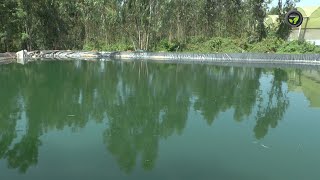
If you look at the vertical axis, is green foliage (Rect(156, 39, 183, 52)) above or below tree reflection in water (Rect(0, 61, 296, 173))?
above

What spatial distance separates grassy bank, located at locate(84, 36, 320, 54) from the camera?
25.0 m

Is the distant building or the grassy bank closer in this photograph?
the grassy bank

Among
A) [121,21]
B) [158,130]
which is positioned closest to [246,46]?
[121,21]

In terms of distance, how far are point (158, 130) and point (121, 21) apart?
2170 cm

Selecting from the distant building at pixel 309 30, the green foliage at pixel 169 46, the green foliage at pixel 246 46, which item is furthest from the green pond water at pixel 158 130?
the distant building at pixel 309 30

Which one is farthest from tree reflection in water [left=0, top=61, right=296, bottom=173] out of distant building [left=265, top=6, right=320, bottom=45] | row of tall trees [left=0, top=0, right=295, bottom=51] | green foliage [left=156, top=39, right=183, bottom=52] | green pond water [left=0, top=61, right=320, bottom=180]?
distant building [left=265, top=6, right=320, bottom=45]

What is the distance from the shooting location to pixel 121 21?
2878 cm

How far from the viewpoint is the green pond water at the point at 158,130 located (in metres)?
5.65

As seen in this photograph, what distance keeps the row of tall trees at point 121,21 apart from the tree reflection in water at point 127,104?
11.2 m

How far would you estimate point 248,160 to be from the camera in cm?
608

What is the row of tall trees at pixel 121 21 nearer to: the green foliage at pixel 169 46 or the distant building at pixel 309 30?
the green foliage at pixel 169 46

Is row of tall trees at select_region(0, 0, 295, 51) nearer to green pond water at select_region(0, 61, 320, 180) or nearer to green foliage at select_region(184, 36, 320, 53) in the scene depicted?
green foliage at select_region(184, 36, 320, 53)

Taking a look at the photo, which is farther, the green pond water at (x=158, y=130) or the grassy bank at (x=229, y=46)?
the grassy bank at (x=229, y=46)

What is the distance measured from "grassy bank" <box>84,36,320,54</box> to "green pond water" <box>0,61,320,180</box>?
35.3 ft
